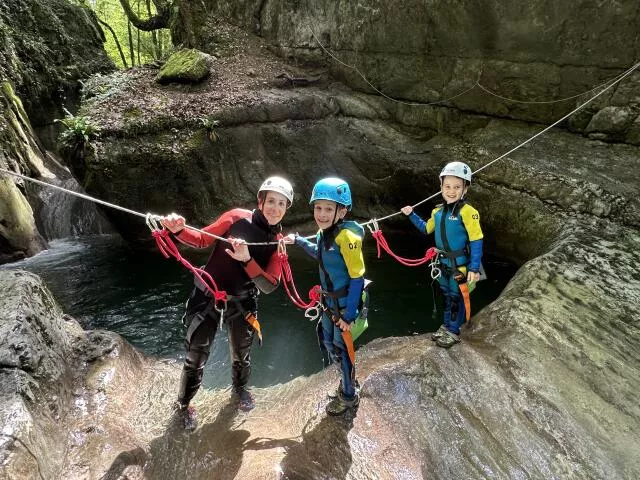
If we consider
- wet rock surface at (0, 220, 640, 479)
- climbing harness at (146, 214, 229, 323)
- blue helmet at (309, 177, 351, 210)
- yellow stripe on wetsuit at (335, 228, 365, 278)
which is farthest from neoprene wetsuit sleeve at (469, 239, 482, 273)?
climbing harness at (146, 214, 229, 323)

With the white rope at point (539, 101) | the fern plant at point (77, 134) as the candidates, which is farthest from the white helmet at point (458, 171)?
the fern plant at point (77, 134)

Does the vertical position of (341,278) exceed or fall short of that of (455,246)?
it exceeds it

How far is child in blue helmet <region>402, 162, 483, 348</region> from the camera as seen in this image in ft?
16.2

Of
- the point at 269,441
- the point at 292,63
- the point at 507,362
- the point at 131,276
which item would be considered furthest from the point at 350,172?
the point at 269,441

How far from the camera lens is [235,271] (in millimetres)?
4145

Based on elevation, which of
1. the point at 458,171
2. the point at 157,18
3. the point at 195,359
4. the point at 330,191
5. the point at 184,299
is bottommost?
the point at 184,299

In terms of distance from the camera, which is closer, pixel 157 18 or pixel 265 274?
pixel 265 274

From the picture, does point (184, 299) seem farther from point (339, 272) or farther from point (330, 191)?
point (330, 191)

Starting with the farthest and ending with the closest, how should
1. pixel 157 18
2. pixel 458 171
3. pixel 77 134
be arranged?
pixel 157 18 → pixel 77 134 → pixel 458 171

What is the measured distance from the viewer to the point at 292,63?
12.3m

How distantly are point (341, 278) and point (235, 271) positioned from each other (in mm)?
1096

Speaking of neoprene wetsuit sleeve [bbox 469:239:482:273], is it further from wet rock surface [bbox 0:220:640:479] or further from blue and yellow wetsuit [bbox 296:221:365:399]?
blue and yellow wetsuit [bbox 296:221:365:399]

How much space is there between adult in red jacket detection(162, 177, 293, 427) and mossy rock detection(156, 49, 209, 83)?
8063 mm

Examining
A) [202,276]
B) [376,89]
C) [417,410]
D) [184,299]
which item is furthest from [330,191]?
[376,89]
